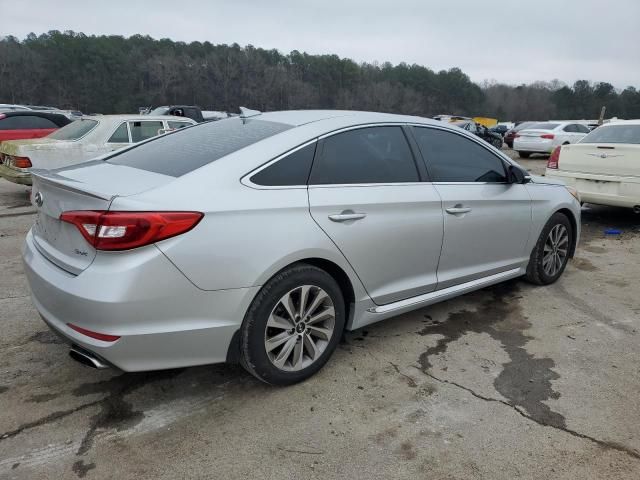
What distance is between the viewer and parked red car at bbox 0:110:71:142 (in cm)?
1066

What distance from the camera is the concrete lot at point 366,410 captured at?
2328 millimetres

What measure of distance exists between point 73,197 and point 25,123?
10.1 m

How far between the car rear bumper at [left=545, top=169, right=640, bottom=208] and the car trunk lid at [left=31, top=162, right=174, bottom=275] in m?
6.30

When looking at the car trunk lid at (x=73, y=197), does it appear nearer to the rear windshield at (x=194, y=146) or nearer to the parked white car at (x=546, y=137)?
the rear windshield at (x=194, y=146)

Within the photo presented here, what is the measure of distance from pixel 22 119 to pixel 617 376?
11753mm

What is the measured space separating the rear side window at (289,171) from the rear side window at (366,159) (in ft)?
0.19

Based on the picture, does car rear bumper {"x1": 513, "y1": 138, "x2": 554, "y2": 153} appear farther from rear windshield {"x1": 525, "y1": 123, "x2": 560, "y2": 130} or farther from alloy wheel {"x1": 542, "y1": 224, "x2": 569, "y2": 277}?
alloy wheel {"x1": 542, "y1": 224, "x2": 569, "y2": 277}

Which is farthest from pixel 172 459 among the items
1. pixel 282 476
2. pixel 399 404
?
pixel 399 404

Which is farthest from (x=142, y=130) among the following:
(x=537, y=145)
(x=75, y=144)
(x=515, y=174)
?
(x=537, y=145)

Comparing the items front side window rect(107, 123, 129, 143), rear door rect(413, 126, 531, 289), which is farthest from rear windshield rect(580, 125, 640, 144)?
front side window rect(107, 123, 129, 143)

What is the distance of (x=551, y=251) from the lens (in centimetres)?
471

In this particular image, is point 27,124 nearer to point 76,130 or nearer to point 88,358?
point 76,130

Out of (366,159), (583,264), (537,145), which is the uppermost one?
(366,159)

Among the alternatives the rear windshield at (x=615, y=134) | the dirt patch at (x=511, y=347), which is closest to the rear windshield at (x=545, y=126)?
the rear windshield at (x=615, y=134)
